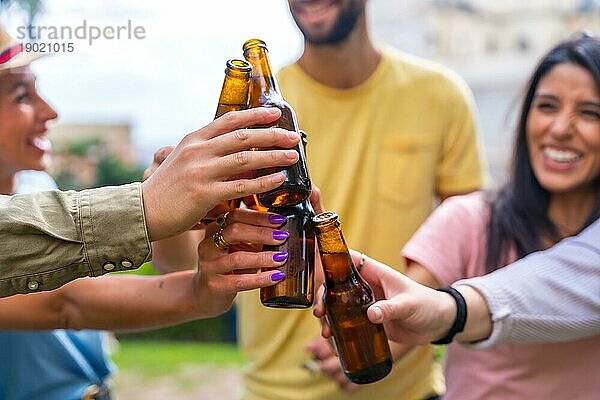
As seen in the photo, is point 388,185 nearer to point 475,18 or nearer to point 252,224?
point 252,224

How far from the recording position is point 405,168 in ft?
5.62

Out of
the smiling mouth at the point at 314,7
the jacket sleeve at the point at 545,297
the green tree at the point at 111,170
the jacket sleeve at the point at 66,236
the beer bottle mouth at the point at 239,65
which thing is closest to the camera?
the jacket sleeve at the point at 66,236

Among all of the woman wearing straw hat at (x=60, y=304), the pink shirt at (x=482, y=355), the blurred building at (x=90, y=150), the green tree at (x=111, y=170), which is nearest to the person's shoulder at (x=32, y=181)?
the woman wearing straw hat at (x=60, y=304)

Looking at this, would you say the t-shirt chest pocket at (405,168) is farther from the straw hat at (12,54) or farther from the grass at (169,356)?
the grass at (169,356)

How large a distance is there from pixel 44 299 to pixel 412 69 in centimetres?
100

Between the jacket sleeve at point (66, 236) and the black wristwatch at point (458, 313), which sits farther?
the black wristwatch at point (458, 313)

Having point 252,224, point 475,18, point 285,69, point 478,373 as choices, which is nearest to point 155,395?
point 285,69

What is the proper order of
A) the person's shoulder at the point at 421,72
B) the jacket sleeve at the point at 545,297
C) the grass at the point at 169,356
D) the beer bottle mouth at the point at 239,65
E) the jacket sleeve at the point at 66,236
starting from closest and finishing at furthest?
the jacket sleeve at the point at 66,236 < the beer bottle mouth at the point at 239,65 < the jacket sleeve at the point at 545,297 < the person's shoulder at the point at 421,72 < the grass at the point at 169,356

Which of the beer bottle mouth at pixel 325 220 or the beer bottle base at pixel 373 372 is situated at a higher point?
the beer bottle mouth at pixel 325 220

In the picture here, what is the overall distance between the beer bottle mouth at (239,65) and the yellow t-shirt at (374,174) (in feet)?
2.33

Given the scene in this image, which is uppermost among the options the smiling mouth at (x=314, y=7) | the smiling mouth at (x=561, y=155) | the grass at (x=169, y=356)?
the smiling mouth at (x=314, y=7)

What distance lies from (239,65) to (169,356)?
4.19 metres

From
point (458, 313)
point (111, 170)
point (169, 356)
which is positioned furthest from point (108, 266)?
point (111, 170)

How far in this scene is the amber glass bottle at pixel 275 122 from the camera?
38.6 inches
